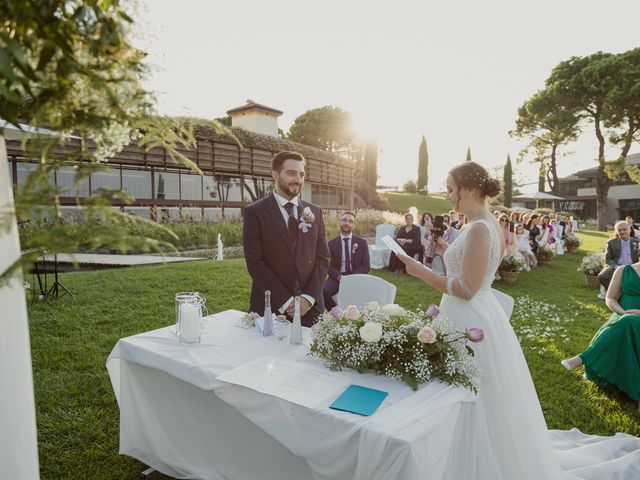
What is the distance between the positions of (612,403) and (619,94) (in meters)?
34.0

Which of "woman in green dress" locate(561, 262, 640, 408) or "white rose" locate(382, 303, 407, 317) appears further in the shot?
"woman in green dress" locate(561, 262, 640, 408)

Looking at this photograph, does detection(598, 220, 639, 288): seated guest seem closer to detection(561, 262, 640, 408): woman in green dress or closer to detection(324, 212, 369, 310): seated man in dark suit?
detection(561, 262, 640, 408): woman in green dress

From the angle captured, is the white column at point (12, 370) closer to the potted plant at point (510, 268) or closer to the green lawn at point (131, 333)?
the green lawn at point (131, 333)

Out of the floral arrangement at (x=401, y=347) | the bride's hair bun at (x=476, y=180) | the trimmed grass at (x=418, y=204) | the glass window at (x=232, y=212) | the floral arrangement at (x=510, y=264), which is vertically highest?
the trimmed grass at (x=418, y=204)

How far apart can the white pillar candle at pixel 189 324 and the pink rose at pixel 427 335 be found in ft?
4.97

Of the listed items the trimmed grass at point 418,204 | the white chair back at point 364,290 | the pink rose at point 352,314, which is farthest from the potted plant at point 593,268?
the trimmed grass at point 418,204

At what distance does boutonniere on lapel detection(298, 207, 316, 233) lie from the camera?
3.84m

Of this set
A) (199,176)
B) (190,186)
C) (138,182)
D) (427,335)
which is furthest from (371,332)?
(190,186)

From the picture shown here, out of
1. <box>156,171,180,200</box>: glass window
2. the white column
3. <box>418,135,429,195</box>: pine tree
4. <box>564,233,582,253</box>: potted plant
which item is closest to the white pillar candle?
the white column

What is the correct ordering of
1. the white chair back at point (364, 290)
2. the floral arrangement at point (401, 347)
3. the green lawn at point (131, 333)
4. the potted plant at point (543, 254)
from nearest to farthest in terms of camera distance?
the floral arrangement at point (401, 347), the green lawn at point (131, 333), the white chair back at point (364, 290), the potted plant at point (543, 254)

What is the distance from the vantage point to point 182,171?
761 inches

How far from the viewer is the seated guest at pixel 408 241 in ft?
41.4

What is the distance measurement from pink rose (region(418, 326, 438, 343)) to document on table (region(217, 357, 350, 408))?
46 cm

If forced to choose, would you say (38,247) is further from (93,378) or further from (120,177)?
(120,177)
